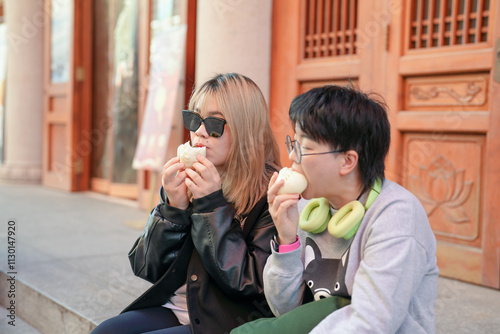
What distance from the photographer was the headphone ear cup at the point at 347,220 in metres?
1.49

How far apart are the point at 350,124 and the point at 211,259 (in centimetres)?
64

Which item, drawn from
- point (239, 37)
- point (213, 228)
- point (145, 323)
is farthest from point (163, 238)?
point (239, 37)

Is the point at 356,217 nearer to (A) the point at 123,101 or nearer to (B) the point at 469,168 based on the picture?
(B) the point at 469,168

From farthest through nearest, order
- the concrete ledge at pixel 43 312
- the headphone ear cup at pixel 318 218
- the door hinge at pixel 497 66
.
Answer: the door hinge at pixel 497 66
the concrete ledge at pixel 43 312
the headphone ear cup at pixel 318 218

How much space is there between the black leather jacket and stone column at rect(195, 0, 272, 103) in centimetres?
245

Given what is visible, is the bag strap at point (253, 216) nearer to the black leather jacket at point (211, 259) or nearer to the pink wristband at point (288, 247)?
the black leather jacket at point (211, 259)

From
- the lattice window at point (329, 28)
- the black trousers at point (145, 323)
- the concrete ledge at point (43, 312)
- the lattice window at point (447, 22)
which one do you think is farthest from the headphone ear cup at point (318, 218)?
the lattice window at point (329, 28)

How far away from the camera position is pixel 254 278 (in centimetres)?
182

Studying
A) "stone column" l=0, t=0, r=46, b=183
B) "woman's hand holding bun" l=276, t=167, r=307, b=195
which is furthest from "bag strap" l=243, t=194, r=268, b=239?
"stone column" l=0, t=0, r=46, b=183

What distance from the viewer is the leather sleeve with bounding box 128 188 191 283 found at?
1948 millimetres

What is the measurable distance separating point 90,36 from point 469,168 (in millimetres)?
5538

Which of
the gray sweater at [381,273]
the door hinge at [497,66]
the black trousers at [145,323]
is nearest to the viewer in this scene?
the gray sweater at [381,273]

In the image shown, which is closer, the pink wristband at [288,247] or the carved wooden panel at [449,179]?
the pink wristband at [288,247]

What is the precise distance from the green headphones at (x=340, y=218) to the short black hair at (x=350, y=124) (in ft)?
0.22
